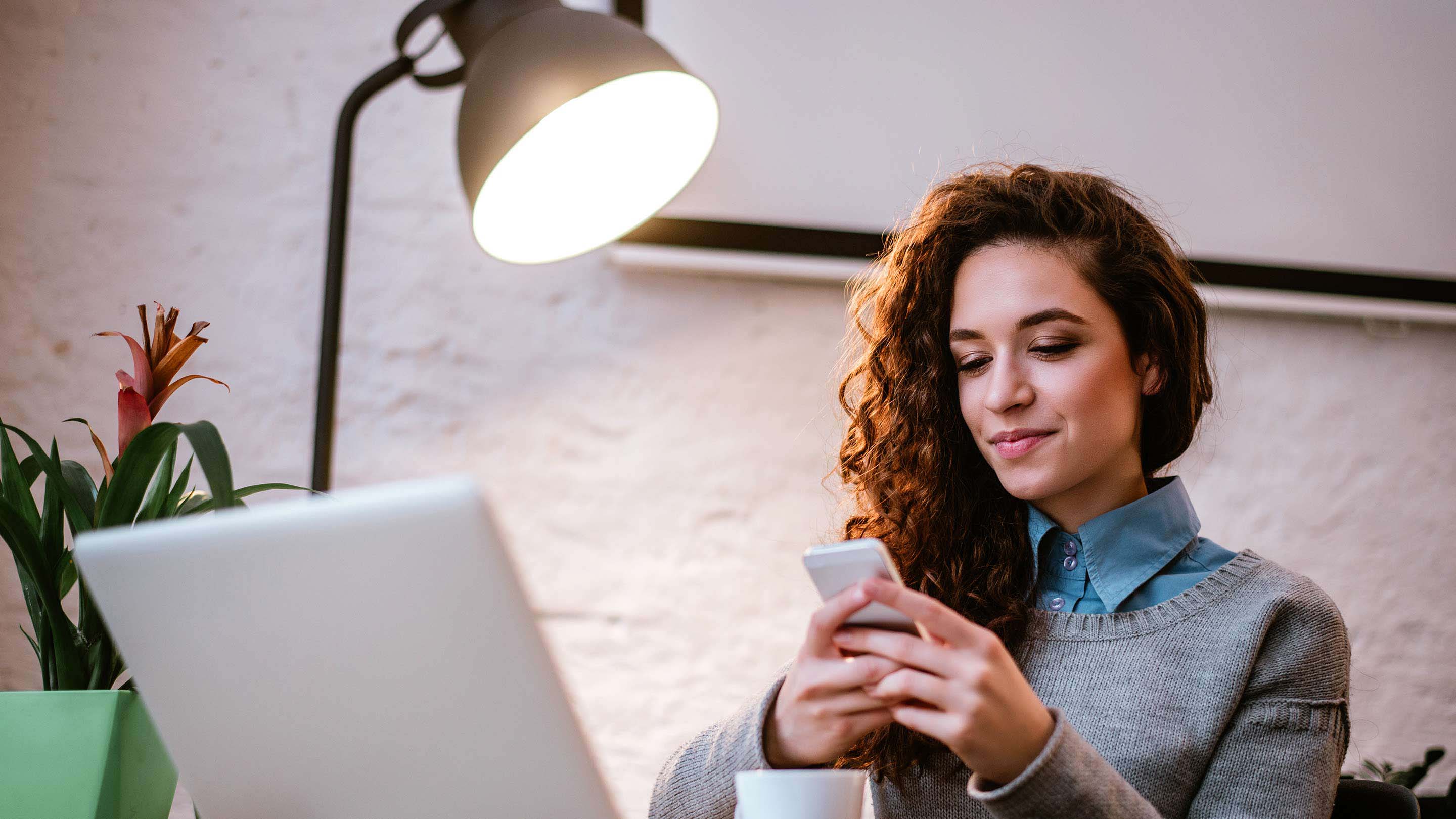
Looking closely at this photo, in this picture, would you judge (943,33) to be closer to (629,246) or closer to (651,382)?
(629,246)

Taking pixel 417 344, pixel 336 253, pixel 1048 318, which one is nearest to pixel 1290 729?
pixel 1048 318

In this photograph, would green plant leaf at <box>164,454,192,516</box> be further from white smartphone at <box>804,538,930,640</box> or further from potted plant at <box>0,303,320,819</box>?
white smartphone at <box>804,538,930,640</box>

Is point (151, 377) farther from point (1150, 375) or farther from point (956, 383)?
point (1150, 375)

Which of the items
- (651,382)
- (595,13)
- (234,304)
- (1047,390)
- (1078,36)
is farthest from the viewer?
(1078,36)

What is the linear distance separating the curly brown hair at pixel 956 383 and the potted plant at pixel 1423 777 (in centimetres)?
65

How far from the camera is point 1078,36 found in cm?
200

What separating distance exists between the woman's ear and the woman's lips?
5.9 inches

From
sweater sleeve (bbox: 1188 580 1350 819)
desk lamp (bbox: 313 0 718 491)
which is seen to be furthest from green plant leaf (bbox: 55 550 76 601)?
sweater sleeve (bbox: 1188 580 1350 819)

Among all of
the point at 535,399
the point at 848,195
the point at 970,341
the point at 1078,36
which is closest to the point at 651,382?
the point at 535,399

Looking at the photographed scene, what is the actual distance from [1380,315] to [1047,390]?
1.44m

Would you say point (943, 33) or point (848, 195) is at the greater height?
point (943, 33)

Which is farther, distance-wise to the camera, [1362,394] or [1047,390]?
[1362,394]

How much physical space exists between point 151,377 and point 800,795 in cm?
64

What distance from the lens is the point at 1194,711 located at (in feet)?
3.08
